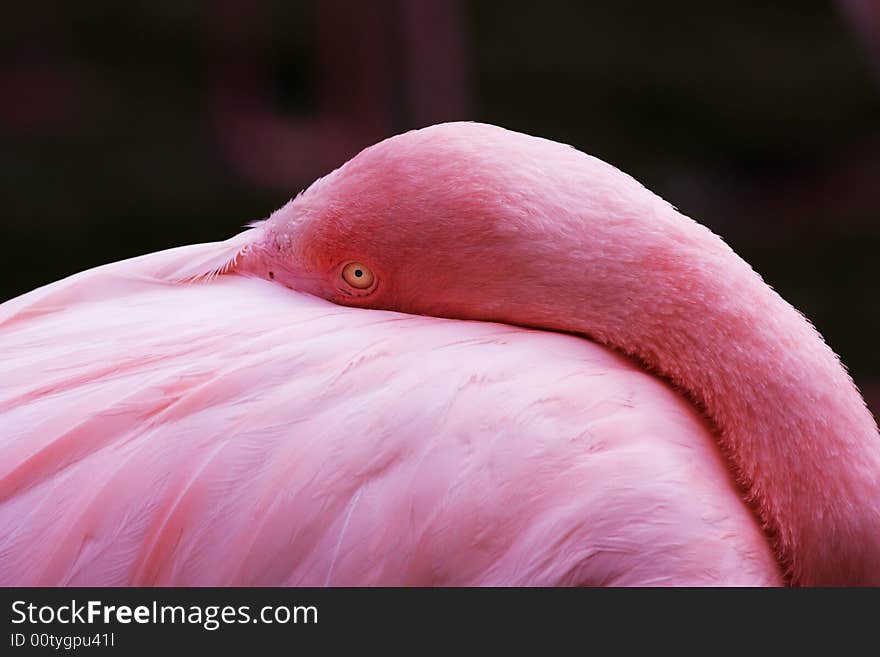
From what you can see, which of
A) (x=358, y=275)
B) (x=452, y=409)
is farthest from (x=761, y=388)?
(x=358, y=275)

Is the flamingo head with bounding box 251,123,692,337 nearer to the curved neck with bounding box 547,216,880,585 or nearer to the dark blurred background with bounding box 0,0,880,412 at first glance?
the curved neck with bounding box 547,216,880,585

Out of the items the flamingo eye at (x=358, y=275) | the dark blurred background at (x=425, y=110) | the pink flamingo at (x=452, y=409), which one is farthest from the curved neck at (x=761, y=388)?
the dark blurred background at (x=425, y=110)

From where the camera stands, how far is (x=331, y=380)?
125 cm

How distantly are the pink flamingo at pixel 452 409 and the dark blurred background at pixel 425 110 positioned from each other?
2182 millimetres

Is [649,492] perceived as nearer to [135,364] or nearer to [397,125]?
[135,364]

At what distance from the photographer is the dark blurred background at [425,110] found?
3840mm

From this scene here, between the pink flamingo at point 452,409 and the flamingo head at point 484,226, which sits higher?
the flamingo head at point 484,226

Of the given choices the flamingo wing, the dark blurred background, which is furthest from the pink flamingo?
the dark blurred background

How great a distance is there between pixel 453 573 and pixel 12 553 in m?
0.44

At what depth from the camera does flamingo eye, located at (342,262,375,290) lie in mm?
1365

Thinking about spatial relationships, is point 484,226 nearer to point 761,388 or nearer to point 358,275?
point 358,275

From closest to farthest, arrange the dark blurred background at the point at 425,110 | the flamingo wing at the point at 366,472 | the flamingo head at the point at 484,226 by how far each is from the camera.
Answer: the flamingo wing at the point at 366,472 → the flamingo head at the point at 484,226 → the dark blurred background at the point at 425,110

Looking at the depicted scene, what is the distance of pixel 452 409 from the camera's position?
1.21 m

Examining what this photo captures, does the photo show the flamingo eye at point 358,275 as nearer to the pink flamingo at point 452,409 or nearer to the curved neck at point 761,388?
the pink flamingo at point 452,409
